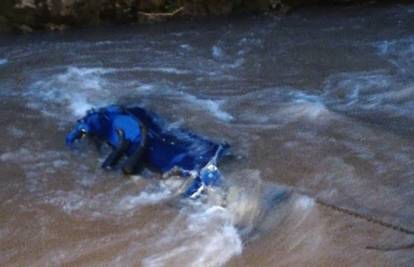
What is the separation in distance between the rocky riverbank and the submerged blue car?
13.8 feet

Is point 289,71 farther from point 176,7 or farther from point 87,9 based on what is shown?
point 87,9

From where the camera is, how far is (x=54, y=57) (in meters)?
8.21

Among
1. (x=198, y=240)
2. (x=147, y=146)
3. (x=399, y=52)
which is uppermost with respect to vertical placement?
(x=399, y=52)

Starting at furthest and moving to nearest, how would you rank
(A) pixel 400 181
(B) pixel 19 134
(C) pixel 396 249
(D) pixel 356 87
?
(D) pixel 356 87
(B) pixel 19 134
(A) pixel 400 181
(C) pixel 396 249

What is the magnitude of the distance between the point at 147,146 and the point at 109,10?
4.95 meters

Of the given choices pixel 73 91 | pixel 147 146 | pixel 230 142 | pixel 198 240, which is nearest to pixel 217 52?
pixel 73 91

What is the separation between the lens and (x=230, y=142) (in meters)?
5.69

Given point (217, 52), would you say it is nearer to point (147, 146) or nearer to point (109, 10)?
point (109, 10)

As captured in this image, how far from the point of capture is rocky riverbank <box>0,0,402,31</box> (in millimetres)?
9312

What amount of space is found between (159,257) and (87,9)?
20.0 feet

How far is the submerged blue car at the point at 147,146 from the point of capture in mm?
5020

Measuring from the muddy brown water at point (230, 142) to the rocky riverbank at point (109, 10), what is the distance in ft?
1.15

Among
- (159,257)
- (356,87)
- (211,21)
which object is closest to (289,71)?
(356,87)

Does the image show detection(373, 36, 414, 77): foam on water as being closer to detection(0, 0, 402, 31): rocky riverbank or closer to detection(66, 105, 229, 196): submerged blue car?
detection(0, 0, 402, 31): rocky riverbank
